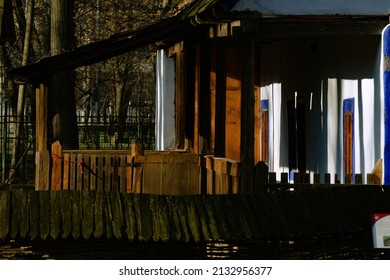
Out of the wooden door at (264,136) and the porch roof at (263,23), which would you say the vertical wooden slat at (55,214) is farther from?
the wooden door at (264,136)

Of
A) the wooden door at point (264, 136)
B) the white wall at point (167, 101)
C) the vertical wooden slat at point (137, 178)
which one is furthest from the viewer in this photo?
the white wall at point (167, 101)

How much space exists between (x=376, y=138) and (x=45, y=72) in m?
5.01

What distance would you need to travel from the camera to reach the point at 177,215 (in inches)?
429

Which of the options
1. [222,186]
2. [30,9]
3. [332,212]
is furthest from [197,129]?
[30,9]

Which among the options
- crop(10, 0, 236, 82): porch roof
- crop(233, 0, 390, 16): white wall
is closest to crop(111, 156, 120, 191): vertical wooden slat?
crop(10, 0, 236, 82): porch roof

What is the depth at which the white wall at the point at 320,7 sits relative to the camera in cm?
1526

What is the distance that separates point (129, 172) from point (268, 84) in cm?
389

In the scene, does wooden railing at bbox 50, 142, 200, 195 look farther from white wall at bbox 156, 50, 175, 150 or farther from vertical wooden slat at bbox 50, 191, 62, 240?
vertical wooden slat at bbox 50, 191, 62, 240

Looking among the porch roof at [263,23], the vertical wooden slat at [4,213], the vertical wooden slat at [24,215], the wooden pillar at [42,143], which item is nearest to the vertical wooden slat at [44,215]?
the vertical wooden slat at [24,215]

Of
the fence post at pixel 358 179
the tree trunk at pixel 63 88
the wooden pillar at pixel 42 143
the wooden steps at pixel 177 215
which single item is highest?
the tree trunk at pixel 63 88

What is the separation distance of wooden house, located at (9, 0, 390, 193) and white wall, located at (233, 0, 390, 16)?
1cm

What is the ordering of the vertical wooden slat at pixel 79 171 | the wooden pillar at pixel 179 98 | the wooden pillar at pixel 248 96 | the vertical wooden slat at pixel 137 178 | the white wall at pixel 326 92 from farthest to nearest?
the wooden pillar at pixel 179 98 → the vertical wooden slat at pixel 79 171 → the vertical wooden slat at pixel 137 178 → the white wall at pixel 326 92 → the wooden pillar at pixel 248 96

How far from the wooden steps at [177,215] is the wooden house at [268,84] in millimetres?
3028

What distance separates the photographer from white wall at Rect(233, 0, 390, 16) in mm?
15258
